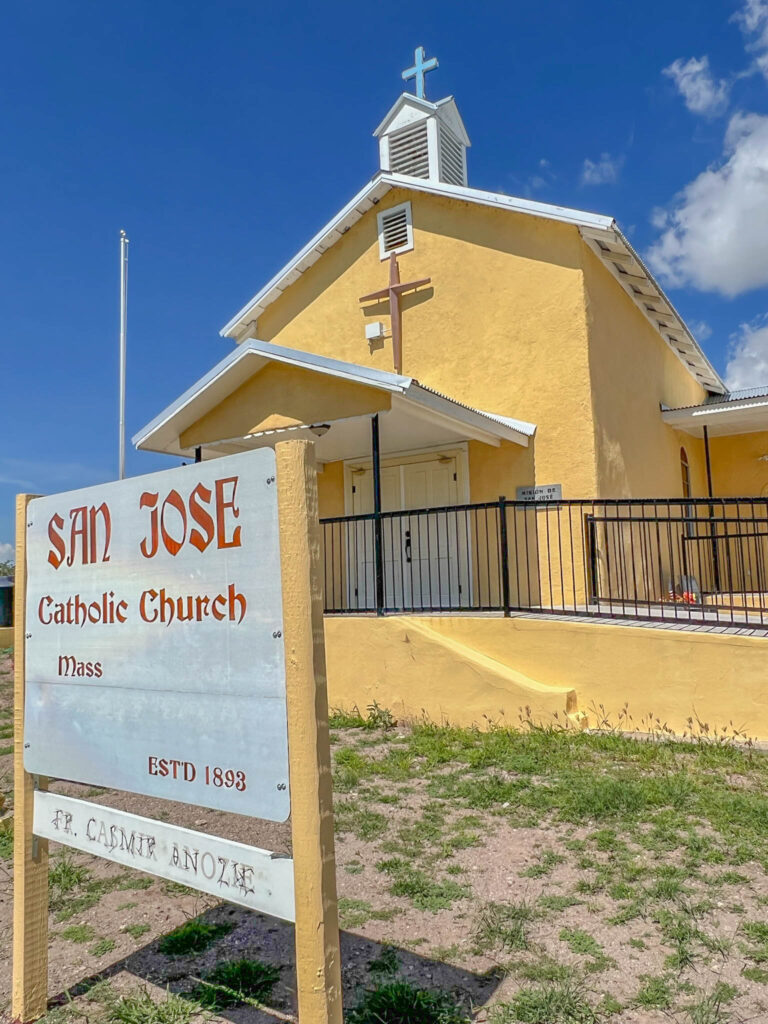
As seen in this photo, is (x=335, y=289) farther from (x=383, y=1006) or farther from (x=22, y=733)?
(x=383, y=1006)

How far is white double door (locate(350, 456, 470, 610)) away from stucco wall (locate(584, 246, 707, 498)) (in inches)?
86.3

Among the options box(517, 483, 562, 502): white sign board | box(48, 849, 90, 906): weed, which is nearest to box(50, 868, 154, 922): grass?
box(48, 849, 90, 906): weed

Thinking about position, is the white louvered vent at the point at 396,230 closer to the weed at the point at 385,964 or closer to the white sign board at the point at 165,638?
the white sign board at the point at 165,638

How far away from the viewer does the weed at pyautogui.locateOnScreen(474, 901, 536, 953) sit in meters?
3.20

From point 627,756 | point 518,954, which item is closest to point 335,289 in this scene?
point 627,756

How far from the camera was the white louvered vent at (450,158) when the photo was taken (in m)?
12.0

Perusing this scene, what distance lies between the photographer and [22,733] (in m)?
3.14

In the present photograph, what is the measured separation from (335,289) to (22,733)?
10.2 meters

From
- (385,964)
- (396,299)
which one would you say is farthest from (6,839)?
(396,299)

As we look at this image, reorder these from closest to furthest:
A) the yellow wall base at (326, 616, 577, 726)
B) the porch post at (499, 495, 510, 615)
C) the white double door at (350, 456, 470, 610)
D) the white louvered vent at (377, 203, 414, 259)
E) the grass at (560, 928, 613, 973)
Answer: the grass at (560, 928, 613, 973), the yellow wall base at (326, 616, 577, 726), the porch post at (499, 495, 510, 615), the white double door at (350, 456, 470, 610), the white louvered vent at (377, 203, 414, 259)

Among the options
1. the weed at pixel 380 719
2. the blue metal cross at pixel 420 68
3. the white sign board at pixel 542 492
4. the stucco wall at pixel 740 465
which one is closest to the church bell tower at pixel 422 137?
the blue metal cross at pixel 420 68

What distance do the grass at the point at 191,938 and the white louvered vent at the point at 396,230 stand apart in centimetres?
1010

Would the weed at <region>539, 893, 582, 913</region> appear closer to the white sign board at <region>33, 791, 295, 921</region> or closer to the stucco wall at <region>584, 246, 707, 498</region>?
the white sign board at <region>33, 791, 295, 921</region>

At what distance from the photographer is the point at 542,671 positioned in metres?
7.16
